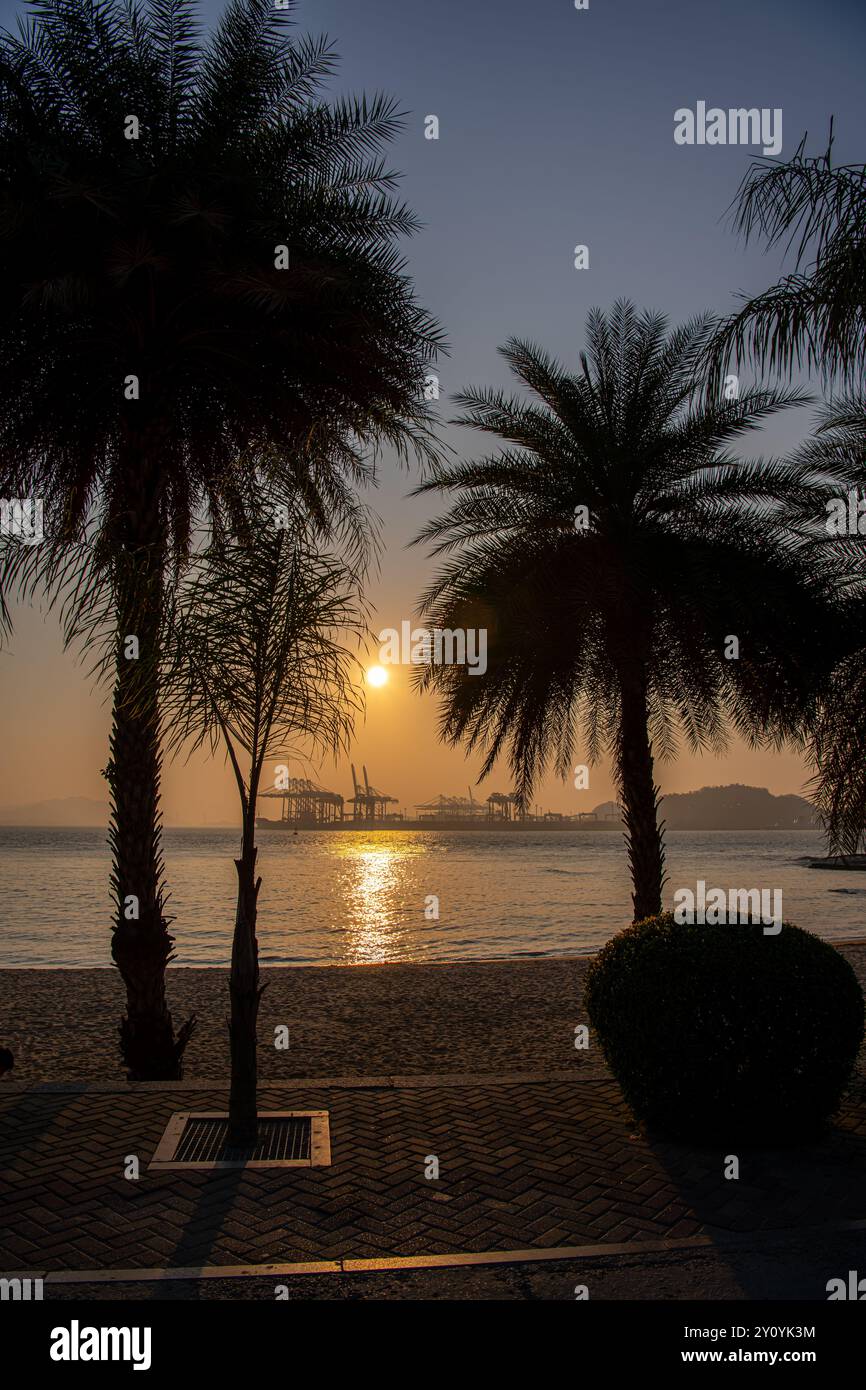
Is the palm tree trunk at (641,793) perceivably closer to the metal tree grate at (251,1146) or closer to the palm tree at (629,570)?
the palm tree at (629,570)

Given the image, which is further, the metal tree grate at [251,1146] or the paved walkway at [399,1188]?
the metal tree grate at [251,1146]

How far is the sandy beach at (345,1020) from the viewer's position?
10047 millimetres

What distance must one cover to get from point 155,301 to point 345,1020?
9128mm

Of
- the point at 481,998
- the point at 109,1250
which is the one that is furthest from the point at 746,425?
the point at 109,1250

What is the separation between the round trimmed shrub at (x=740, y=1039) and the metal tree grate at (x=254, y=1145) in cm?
231

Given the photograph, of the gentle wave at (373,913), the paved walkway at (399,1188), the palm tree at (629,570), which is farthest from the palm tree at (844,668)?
the gentle wave at (373,913)

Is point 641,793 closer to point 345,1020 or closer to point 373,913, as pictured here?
point 345,1020

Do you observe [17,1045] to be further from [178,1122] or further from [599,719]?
[599,719]

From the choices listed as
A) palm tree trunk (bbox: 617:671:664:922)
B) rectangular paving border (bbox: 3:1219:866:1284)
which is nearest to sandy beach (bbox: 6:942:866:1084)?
palm tree trunk (bbox: 617:671:664:922)

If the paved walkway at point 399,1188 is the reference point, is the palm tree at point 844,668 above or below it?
above

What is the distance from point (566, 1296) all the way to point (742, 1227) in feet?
4.23

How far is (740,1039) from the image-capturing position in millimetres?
6137

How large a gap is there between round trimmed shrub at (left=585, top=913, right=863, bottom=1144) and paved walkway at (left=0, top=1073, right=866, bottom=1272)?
22 centimetres
